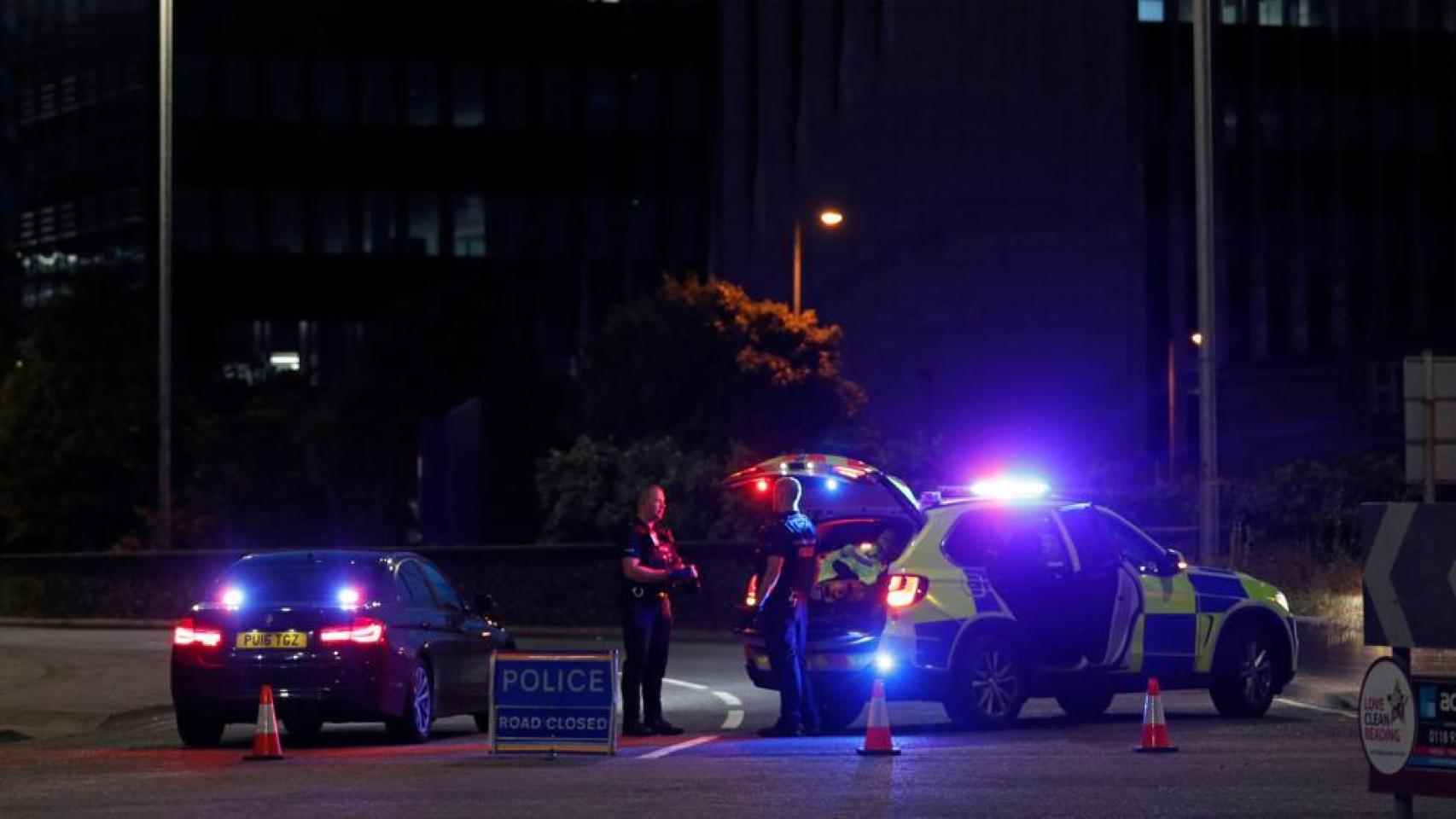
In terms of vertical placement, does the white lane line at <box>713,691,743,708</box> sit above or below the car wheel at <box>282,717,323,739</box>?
below

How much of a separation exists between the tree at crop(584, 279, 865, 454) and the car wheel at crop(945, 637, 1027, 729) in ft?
109

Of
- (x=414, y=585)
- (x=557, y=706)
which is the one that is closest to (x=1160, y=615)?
(x=557, y=706)

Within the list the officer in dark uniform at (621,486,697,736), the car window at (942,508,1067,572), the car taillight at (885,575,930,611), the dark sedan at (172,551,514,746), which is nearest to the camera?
the dark sedan at (172,551,514,746)

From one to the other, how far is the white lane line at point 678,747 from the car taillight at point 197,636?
330cm

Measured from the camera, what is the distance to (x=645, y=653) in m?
18.6

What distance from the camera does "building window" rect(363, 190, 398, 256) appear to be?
258 ft

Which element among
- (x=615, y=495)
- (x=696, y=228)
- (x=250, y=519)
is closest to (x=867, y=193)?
(x=696, y=228)

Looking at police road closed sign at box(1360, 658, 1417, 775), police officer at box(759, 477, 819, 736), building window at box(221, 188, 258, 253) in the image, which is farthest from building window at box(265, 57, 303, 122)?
police road closed sign at box(1360, 658, 1417, 775)

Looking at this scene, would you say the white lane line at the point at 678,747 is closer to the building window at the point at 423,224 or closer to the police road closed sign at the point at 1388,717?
the police road closed sign at the point at 1388,717

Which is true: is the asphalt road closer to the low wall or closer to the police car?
the police car

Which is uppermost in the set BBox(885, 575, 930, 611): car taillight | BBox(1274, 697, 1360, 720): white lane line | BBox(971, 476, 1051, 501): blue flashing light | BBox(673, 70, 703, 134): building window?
BBox(673, 70, 703, 134): building window

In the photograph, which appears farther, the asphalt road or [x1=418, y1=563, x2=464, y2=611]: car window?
[x1=418, y1=563, x2=464, y2=611]: car window

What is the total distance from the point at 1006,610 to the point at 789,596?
6.03 ft

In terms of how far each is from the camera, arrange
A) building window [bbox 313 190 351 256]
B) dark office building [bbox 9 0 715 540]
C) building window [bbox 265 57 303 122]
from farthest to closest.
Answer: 1. building window [bbox 313 190 351 256]
2. building window [bbox 265 57 303 122]
3. dark office building [bbox 9 0 715 540]
